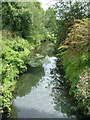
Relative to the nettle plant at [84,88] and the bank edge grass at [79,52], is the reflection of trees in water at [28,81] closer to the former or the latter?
the bank edge grass at [79,52]

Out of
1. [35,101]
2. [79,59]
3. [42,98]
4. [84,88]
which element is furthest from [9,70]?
[84,88]

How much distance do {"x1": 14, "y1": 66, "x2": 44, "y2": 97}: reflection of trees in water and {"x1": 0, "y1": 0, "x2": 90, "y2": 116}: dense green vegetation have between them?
0.93 ft

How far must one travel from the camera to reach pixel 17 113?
14.1 feet

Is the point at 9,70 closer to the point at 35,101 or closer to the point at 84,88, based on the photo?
the point at 35,101

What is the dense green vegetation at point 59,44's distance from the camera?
3.54 meters

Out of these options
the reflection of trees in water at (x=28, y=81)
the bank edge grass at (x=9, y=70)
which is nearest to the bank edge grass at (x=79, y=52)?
the bank edge grass at (x=9, y=70)

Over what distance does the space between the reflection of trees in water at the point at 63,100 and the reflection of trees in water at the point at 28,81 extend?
0.86m

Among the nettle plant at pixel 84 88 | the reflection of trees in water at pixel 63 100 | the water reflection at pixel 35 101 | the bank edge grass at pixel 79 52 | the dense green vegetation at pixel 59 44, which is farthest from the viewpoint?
the water reflection at pixel 35 101

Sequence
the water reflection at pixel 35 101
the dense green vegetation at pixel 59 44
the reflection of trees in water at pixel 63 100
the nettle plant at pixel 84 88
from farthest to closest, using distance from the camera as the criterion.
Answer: the water reflection at pixel 35 101, the reflection of trees in water at pixel 63 100, the nettle plant at pixel 84 88, the dense green vegetation at pixel 59 44

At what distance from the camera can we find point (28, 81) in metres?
6.71

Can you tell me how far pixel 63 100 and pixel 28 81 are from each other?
86.5 inches

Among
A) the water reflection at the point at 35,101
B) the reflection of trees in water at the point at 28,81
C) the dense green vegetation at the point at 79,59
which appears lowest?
the water reflection at the point at 35,101

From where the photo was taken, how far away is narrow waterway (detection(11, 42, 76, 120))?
431 cm

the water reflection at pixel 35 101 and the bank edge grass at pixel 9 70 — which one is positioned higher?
the bank edge grass at pixel 9 70
